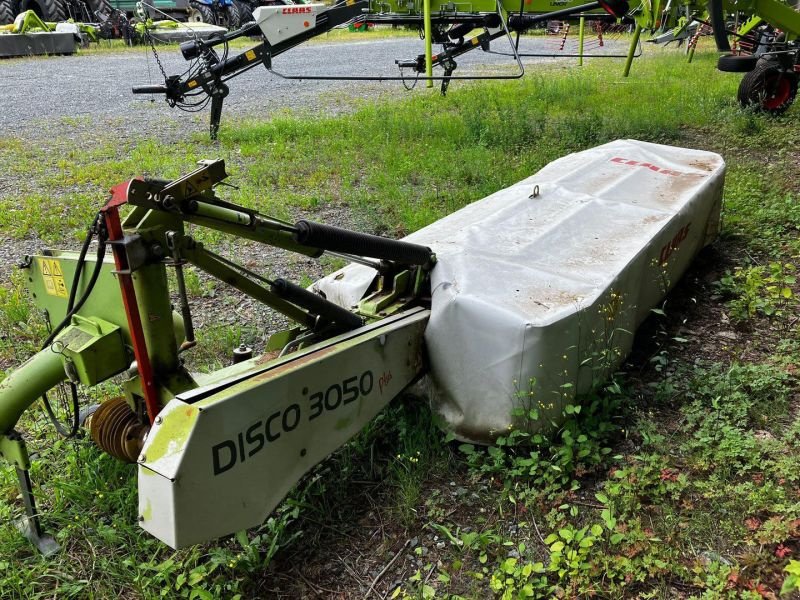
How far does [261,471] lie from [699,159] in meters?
3.33

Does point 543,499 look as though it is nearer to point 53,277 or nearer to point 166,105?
point 53,277

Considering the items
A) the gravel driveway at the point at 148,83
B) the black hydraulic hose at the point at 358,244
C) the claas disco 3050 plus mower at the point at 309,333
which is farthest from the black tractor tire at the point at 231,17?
the black hydraulic hose at the point at 358,244

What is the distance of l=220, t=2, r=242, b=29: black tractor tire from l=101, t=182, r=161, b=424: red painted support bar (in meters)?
22.6

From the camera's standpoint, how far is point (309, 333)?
261 cm

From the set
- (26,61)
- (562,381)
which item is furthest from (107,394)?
(26,61)

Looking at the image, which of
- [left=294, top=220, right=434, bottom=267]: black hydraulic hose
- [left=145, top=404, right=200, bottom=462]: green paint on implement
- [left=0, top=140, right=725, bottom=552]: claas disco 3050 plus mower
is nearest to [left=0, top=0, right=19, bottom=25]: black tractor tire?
[left=0, top=140, right=725, bottom=552]: claas disco 3050 plus mower

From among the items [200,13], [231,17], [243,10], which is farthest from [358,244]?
[200,13]

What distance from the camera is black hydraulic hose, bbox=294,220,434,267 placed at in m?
2.39

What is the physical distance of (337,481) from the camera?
104 inches

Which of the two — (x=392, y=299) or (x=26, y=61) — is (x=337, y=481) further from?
(x=26, y=61)

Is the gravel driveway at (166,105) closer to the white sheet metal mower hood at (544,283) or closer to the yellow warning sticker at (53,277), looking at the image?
the yellow warning sticker at (53,277)

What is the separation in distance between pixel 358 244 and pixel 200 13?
2305 centimetres

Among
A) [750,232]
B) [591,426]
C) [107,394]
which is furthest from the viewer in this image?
[750,232]

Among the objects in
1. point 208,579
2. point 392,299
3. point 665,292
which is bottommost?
point 208,579
